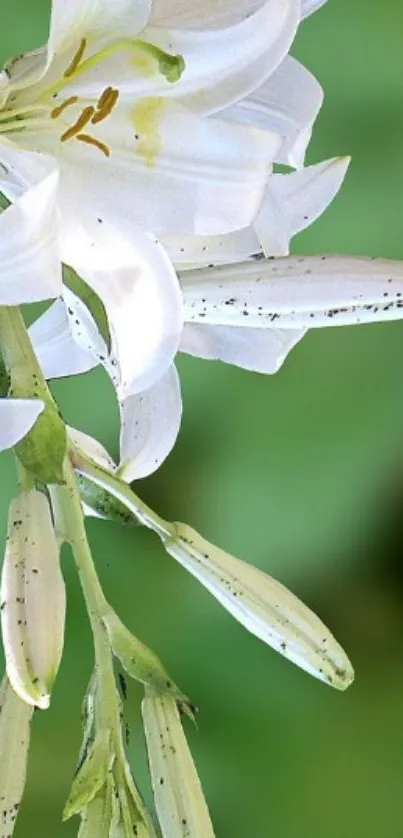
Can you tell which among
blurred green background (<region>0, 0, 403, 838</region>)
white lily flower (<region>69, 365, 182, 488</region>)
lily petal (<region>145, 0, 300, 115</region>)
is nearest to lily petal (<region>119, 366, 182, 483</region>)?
white lily flower (<region>69, 365, 182, 488</region>)

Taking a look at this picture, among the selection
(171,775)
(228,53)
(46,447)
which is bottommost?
(171,775)

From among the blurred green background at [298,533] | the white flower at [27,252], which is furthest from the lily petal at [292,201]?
the blurred green background at [298,533]

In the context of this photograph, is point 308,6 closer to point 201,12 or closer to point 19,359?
point 201,12

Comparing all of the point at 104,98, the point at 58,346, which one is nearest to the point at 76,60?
the point at 104,98

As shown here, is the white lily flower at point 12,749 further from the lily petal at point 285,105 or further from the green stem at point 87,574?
the lily petal at point 285,105

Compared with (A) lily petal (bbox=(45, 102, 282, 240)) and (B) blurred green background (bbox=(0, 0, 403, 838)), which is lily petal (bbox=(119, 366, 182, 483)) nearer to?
(A) lily petal (bbox=(45, 102, 282, 240))

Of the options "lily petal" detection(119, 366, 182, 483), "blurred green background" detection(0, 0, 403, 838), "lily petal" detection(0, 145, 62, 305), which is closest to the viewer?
"lily petal" detection(0, 145, 62, 305)

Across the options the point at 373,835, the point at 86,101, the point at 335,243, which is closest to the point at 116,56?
the point at 86,101
